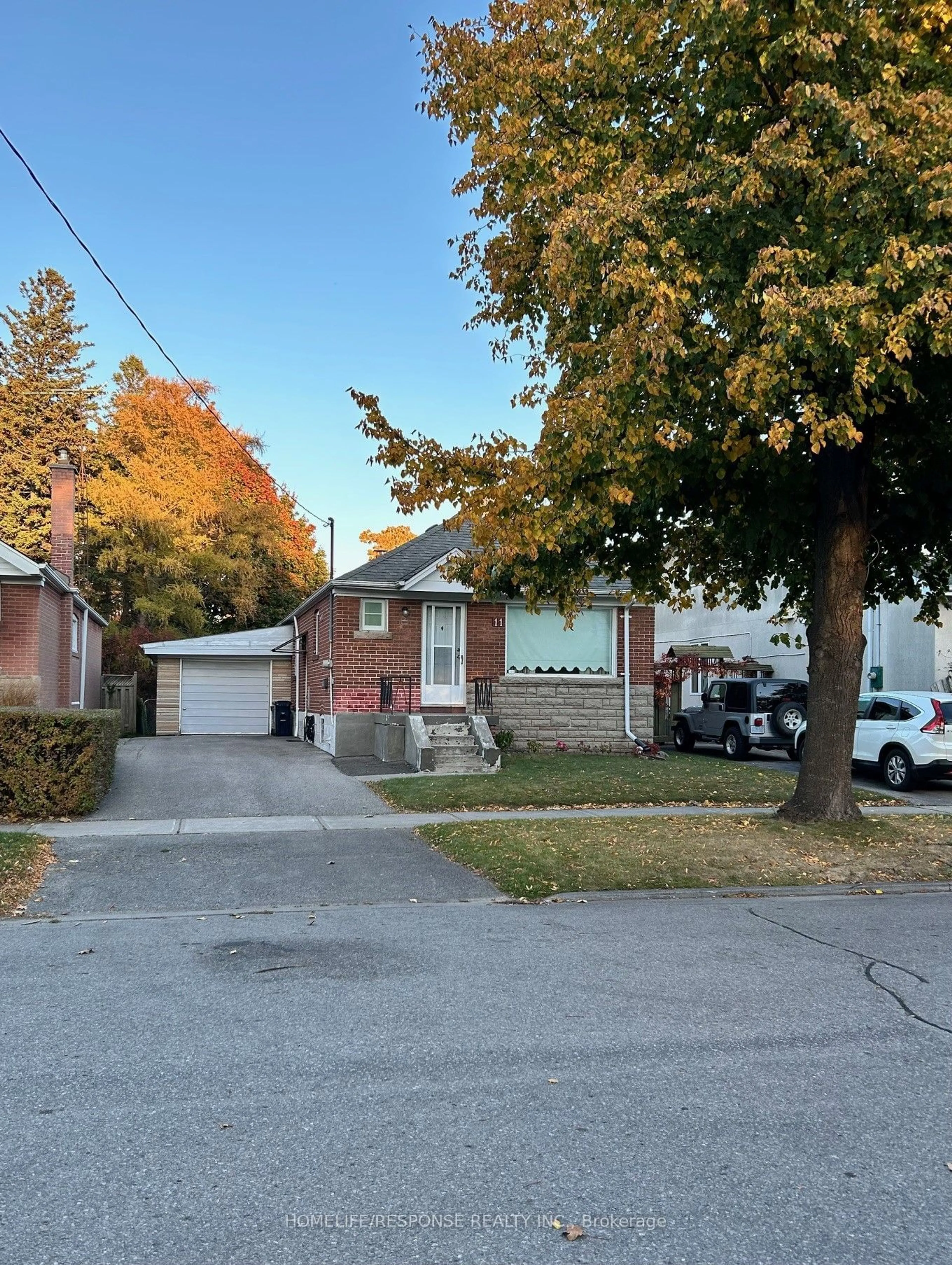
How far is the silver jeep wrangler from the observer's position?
2192 cm

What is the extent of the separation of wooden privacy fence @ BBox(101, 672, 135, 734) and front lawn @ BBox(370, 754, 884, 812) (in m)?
14.8

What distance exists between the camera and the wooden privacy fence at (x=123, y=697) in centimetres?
2817

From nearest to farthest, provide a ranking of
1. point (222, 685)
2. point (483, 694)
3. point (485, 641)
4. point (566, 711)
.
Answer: point (483, 694), point (485, 641), point (566, 711), point (222, 685)

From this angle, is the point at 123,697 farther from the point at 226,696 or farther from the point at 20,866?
the point at 20,866

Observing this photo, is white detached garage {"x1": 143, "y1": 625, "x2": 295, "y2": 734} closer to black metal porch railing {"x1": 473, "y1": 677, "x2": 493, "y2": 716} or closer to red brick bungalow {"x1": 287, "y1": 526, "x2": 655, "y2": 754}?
red brick bungalow {"x1": 287, "y1": 526, "x2": 655, "y2": 754}

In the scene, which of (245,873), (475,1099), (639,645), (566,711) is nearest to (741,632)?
(639,645)

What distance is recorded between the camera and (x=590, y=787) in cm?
1491

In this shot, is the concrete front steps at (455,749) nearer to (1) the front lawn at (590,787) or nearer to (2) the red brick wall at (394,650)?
(1) the front lawn at (590,787)

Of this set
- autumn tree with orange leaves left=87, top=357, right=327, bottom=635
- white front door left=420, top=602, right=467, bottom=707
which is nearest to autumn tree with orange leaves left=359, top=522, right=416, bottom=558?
autumn tree with orange leaves left=87, top=357, right=327, bottom=635

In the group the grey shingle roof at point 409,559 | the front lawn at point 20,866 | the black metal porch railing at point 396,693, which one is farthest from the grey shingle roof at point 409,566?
the front lawn at point 20,866

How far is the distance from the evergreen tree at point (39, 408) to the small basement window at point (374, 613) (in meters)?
22.6

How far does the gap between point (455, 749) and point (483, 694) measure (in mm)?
2802

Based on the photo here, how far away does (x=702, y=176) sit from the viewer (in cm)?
897
